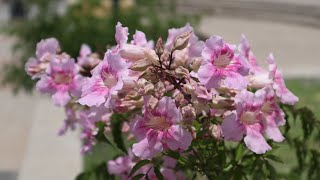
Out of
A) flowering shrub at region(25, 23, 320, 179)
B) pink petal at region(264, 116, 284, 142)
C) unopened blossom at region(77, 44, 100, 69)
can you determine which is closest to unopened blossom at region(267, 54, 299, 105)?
flowering shrub at region(25, 23, 320, 179)

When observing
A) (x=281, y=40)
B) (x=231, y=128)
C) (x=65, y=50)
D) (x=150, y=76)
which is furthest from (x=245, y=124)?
(x=281, y=40)

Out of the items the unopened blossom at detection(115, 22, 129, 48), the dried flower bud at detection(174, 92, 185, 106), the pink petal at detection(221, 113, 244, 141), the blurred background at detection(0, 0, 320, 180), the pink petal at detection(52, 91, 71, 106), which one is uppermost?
the unopened blossom at detection(115, 22, 129, 48)

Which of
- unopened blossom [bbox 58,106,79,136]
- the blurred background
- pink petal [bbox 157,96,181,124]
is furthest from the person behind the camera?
the blurred background

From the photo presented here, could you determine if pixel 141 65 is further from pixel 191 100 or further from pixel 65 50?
pixel 65 50

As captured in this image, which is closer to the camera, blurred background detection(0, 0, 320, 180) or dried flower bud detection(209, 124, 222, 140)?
dried flower bud detection(209, 124, 222, 140)

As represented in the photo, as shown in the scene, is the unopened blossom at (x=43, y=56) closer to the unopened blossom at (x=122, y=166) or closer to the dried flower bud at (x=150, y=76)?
the unopened blossom at (x=122, y=166)

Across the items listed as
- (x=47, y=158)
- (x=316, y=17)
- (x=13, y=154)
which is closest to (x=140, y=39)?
(x=47, y=158)

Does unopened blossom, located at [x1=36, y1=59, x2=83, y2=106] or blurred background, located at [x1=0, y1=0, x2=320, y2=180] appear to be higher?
unopened blossom, located at [x1=36, y1=59, x2=83, y2=106]

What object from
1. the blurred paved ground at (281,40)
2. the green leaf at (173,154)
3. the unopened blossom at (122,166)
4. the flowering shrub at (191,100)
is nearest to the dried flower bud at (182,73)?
the flowering shrub at (191,100)

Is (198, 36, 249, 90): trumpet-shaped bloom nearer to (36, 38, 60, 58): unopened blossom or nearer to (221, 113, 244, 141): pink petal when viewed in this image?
(221, 113, 244, 141): pink petal
